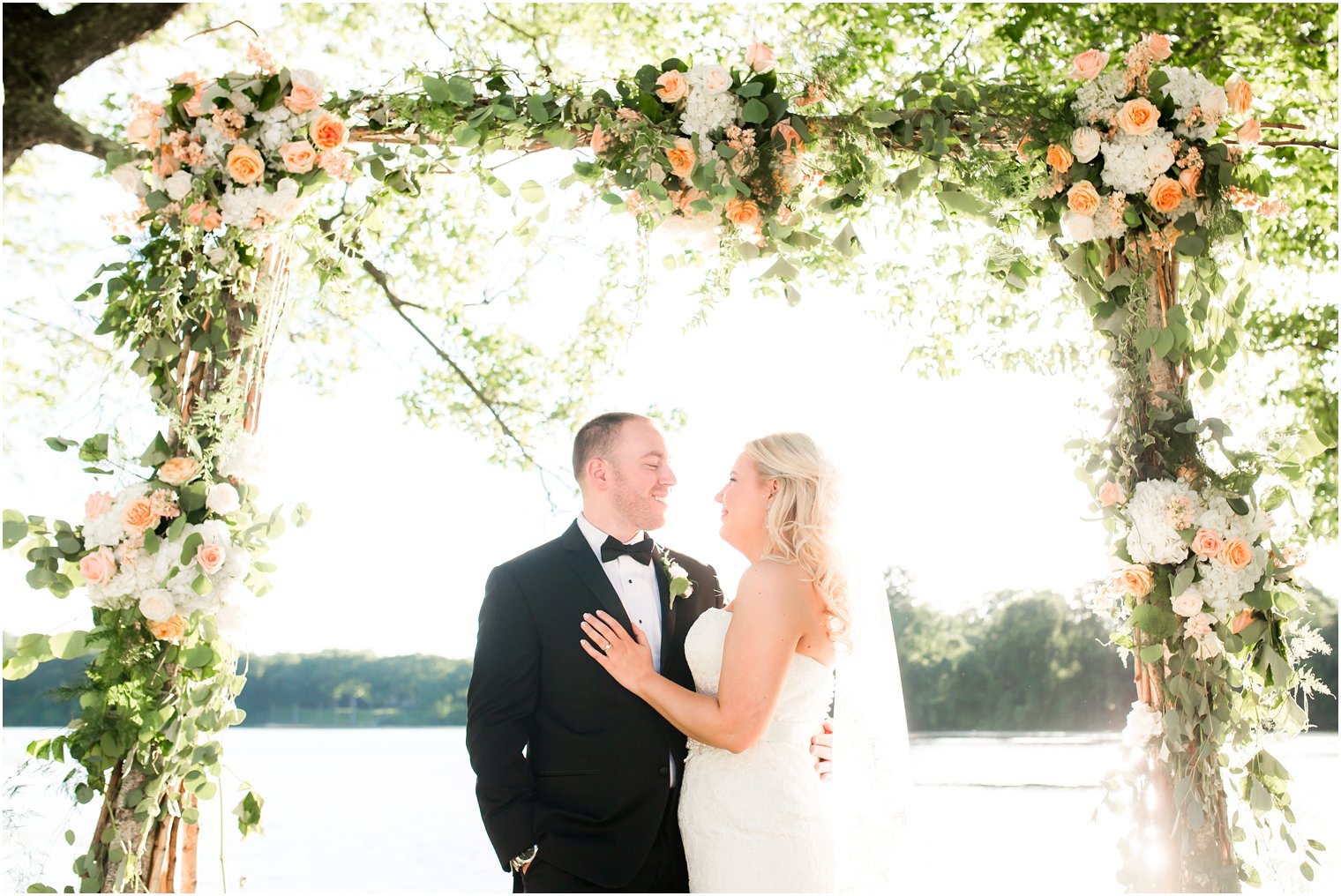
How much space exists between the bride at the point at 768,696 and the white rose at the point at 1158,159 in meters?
1.30

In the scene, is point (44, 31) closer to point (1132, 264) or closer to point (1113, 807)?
point (1132, 264)

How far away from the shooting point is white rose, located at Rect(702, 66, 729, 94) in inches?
120

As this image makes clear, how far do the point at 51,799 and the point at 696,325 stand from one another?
2.23 meters

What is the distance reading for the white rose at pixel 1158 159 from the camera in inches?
121

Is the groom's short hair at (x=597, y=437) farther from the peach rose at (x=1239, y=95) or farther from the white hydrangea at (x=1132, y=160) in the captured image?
the peach rose at (x=1239, y=95)

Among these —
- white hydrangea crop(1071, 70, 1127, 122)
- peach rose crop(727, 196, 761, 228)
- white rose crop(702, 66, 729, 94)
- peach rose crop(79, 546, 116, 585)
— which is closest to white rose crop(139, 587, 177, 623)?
peach rose crop(79, 546, 116, 585)

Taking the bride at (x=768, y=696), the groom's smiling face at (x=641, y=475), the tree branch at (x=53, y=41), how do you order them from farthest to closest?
the tree branch at (x=53, y=41) < the groom's smiling face at (x=641, y=475) < the bride at (x=768, y=696)

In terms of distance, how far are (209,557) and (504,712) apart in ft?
2.91

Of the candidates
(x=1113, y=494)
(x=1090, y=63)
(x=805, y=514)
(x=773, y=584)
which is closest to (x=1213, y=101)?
(x=1090, y=63)

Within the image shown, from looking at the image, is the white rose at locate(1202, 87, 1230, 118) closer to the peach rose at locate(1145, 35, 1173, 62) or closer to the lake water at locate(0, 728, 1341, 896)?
the peach rose at locate(1145, 35, 1173, 62)

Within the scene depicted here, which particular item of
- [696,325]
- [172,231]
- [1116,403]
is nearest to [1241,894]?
[1116,403]

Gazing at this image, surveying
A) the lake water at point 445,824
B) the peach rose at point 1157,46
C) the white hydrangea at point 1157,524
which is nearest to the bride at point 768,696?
the lake water at point 445,824

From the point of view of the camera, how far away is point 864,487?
3.37m

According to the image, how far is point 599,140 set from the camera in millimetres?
3080
